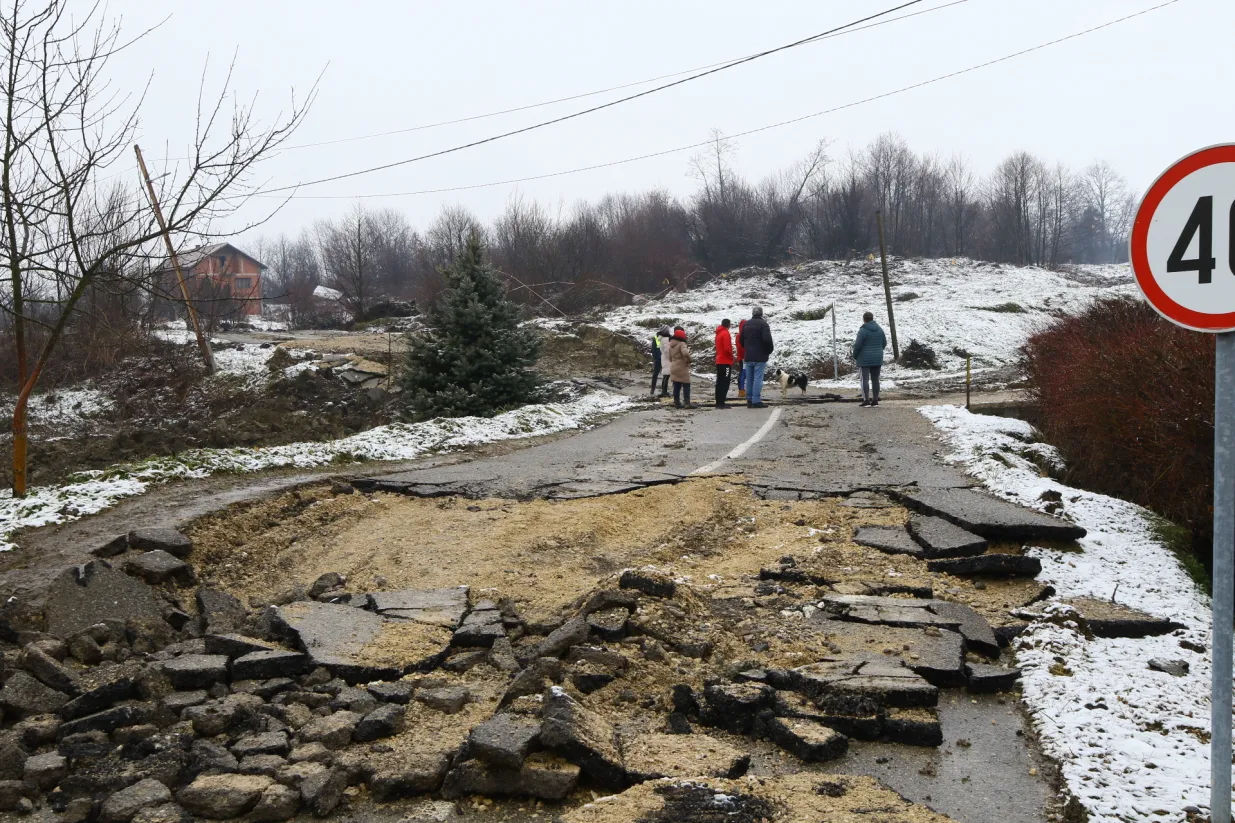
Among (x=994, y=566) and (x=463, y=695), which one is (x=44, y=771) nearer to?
(x=463, y=695)

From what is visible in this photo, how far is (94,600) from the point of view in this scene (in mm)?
5410

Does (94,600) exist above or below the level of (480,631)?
above

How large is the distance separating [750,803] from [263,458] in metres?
8.57

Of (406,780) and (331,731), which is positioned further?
(331,731)

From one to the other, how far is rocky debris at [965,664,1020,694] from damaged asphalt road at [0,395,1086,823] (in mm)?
15

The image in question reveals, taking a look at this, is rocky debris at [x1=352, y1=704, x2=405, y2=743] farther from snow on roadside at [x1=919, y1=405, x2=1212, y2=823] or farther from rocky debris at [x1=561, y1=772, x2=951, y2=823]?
snow on roadside at [x1=919, y1=405, x2=1212, y2=823]

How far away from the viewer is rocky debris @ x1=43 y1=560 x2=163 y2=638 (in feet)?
17.2

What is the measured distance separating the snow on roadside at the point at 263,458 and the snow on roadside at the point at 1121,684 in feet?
23.9

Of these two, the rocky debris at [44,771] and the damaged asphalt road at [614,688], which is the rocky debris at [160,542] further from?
the rocky debris at [44,771]

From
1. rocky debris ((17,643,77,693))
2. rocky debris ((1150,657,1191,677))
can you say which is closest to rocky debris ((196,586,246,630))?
rocky debris ((17,643,77,693))

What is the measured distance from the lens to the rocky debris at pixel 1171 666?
4613 mm

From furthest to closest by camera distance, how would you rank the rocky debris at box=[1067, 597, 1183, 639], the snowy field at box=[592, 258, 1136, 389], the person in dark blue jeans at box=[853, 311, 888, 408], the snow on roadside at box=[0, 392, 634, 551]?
1. the snowy field at box=[592, 258, 1136, 389]
2. the person in dark blue jeans at box=[853, 311, 888, 408]
3. the snow on roadside at box=[0, 392, 634, 551]
4. the rocky debris at box=[1067, 597, 1183, 639]

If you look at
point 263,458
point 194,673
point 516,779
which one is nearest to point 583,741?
point 516,779

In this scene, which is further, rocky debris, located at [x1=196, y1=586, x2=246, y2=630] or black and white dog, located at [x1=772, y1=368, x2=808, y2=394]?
black and white dog, located at [x1=772, y1=368, x2=808, y2=394]
